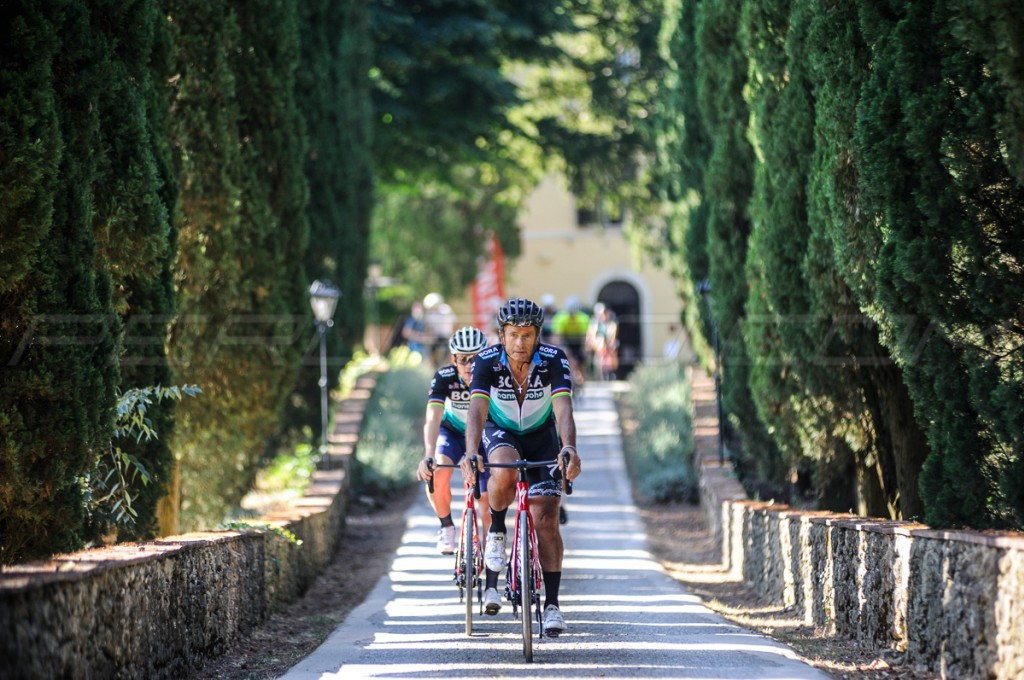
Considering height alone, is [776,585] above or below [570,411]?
below

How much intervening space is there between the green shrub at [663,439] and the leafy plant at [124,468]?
10.7 m

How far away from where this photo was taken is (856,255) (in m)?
10.0

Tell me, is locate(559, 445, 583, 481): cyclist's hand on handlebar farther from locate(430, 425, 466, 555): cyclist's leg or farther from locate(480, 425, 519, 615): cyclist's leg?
locate(430, 425, 466, 555): cyclist's leg

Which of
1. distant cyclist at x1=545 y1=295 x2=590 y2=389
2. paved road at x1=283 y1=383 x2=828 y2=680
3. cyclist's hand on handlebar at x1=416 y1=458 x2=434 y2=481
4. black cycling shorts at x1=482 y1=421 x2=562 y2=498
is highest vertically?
distant cyclist at x1=545 y1=295 x2=590 y2=389

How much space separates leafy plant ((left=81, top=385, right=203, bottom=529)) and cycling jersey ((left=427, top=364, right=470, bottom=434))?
6.18ft

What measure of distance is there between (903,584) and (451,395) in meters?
4.07

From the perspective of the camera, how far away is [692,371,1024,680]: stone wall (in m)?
6.89

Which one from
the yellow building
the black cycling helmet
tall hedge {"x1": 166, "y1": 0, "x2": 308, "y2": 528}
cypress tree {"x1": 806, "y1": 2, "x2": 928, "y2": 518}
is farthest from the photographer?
the yellow building

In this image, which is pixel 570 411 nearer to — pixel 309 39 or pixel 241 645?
pixel 241 645

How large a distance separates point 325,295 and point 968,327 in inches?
434

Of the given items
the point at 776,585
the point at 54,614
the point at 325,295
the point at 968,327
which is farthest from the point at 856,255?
the point at 325,295

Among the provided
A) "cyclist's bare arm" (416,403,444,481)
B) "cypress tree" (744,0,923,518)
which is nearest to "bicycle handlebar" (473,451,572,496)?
"cyclist's bare arm" (416,403,444,481)

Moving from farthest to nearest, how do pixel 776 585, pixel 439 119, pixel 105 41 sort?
pixel 439 119, pixel 776 585, pixel 105 41

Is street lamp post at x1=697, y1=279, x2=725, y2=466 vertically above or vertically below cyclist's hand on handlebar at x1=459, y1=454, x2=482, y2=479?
above
